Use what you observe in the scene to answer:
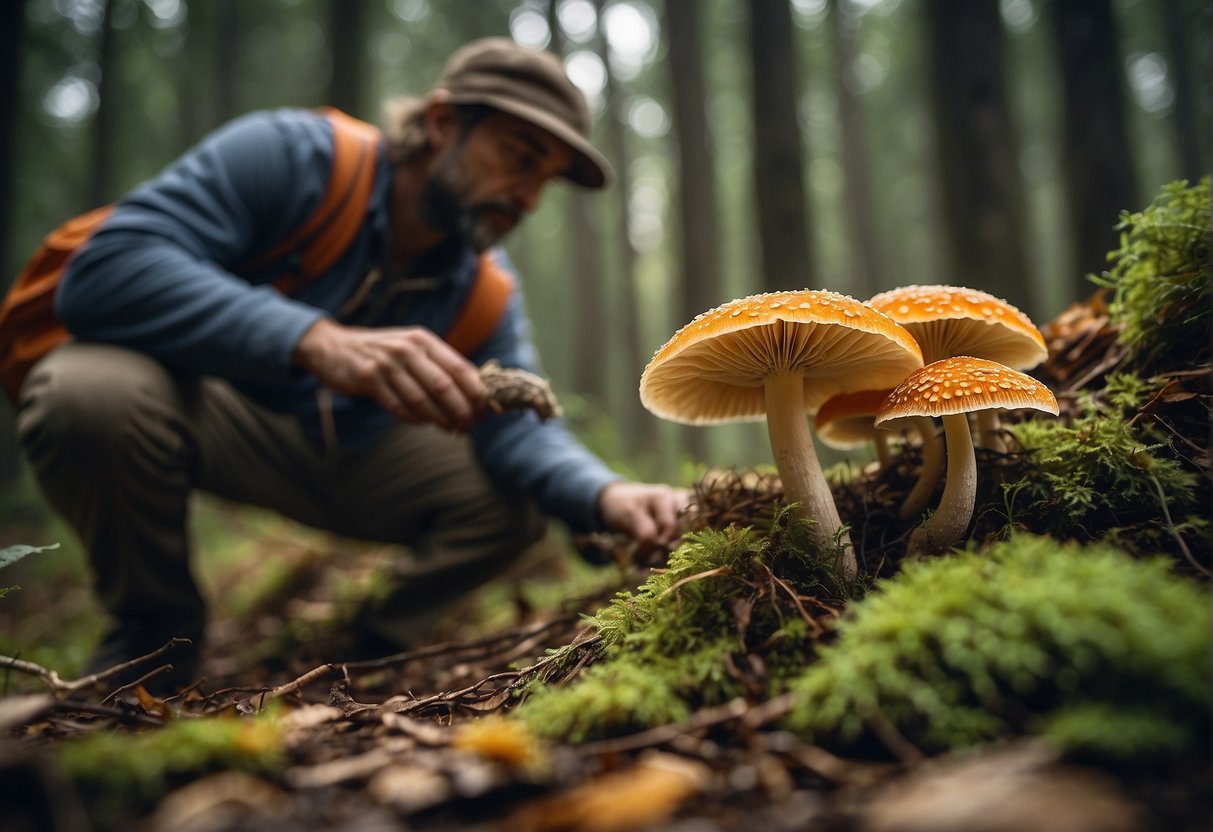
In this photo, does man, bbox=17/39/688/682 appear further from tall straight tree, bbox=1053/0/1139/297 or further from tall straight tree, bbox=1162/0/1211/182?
tall straight tree, bbox=1162/0/1211/182

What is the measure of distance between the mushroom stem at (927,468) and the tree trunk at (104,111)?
16.1 m

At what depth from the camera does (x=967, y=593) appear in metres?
1.21

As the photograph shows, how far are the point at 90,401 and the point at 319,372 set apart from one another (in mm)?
988

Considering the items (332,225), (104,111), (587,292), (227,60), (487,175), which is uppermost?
(227,60)

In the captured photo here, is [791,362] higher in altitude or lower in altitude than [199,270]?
lower

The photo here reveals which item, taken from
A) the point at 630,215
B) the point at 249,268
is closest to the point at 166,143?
the point at 630,215

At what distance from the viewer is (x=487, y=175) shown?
3.64 m

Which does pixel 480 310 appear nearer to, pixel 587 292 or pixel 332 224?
pixel 332 224

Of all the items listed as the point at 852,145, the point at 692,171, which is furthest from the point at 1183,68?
the point at 692,171

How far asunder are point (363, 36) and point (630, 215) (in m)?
7.37

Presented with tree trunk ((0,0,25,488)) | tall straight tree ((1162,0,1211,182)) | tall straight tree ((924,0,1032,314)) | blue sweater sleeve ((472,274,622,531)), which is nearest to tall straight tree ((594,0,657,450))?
tall straight tree ((924,0,1032,314))

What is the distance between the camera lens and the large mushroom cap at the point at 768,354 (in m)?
1.59

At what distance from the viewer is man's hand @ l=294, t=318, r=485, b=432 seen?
2535 millimetres

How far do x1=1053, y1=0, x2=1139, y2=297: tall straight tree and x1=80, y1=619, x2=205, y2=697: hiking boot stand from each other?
20.6 ft
